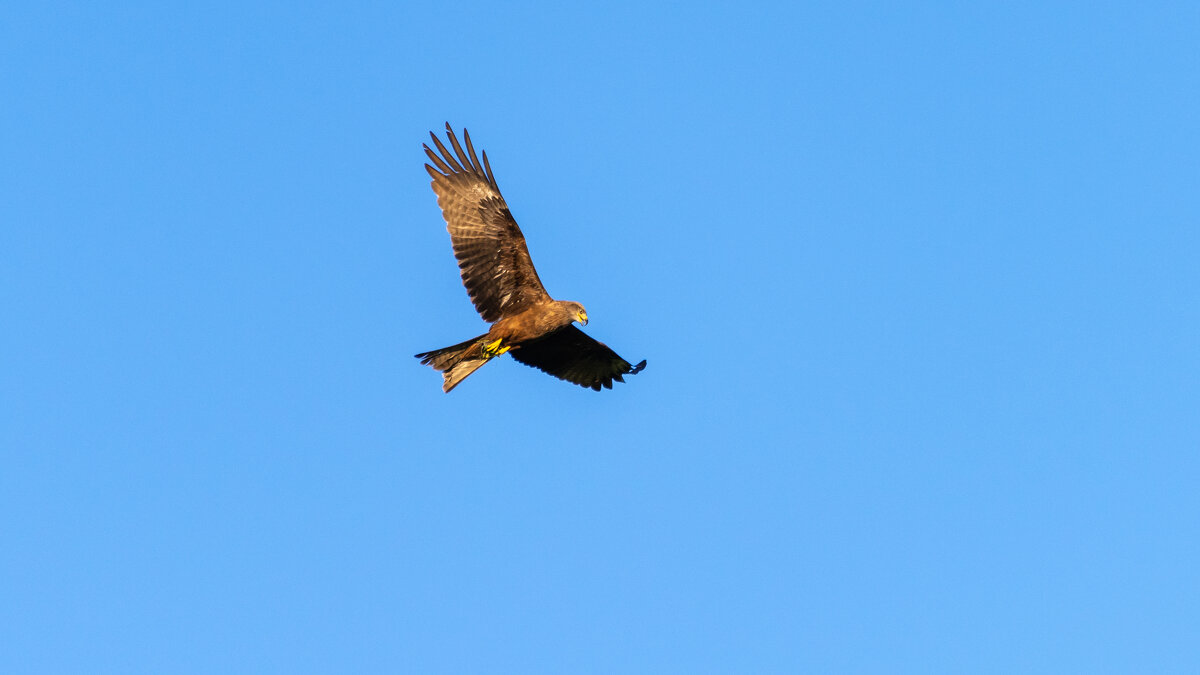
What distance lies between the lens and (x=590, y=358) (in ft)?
55.9

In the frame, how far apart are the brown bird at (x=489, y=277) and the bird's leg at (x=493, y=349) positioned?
0.04 feet

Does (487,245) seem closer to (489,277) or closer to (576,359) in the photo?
(489,277)

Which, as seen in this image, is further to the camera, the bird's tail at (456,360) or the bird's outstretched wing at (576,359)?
the bird's outstretched wing at (576,359)

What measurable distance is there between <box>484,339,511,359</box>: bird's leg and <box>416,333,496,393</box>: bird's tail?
3.1 inches

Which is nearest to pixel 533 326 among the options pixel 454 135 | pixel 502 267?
pixel 502 267

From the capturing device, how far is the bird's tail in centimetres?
1479

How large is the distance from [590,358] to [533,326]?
1.86m

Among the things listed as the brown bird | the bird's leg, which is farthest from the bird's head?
the bird's leg

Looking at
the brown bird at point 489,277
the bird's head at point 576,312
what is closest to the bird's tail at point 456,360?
the brown bird at point 489,277

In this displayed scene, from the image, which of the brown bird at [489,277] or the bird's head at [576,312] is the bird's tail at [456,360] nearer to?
the brown bird at [489,277]

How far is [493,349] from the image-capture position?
15.2 m

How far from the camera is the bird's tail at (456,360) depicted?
48.5 ft

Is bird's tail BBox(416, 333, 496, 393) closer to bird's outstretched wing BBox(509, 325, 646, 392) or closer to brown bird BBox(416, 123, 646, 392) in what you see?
brown bird BBox(416, 123, 646, 392)

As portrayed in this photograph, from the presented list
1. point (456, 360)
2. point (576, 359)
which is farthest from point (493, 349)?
point (576, 359)
